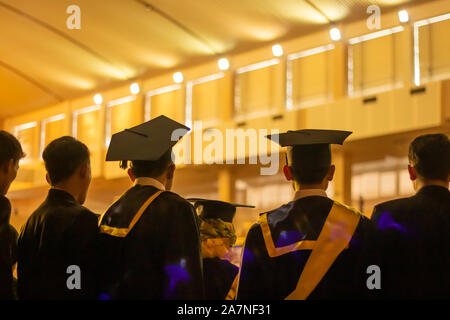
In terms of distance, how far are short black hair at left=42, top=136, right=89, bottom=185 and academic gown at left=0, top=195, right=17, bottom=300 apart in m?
0.30

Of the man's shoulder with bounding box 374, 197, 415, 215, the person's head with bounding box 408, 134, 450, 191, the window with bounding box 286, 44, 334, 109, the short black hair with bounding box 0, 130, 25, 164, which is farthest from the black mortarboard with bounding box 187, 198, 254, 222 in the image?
the window with bounding box 286, 44, 334, 109

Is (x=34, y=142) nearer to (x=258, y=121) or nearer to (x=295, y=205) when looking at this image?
(x=258, y=121)

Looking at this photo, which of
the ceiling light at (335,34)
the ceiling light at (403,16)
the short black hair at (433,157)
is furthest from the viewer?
the ceiling light at (335,34)

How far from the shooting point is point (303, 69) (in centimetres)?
1620

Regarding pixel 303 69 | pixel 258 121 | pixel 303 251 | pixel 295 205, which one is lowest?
pixel 303 251

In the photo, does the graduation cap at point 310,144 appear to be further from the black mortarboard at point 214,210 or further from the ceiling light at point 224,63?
the ceiling light at point 224,63

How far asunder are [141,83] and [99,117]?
1.97m

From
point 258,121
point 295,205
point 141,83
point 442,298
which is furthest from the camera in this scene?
point 141,83

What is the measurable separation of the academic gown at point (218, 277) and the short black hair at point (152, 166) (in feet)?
3.75

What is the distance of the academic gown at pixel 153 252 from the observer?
10.9 feet

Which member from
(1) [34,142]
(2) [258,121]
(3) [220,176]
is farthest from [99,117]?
(2) [258,121]

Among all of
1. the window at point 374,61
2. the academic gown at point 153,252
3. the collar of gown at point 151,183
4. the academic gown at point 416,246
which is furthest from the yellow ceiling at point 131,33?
the academic gown at point 153,252

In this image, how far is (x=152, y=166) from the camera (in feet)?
11.7

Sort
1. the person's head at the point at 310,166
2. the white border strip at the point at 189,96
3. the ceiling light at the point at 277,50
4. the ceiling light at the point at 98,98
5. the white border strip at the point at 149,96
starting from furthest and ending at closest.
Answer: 1. the ceiling light at the point at 98,98
2. the white border strip at the point at 149,96
3. the white border strip at the point at 189,96
4. the ceiling light at the point at 277,50
5. the person's head at the point at 310,166
